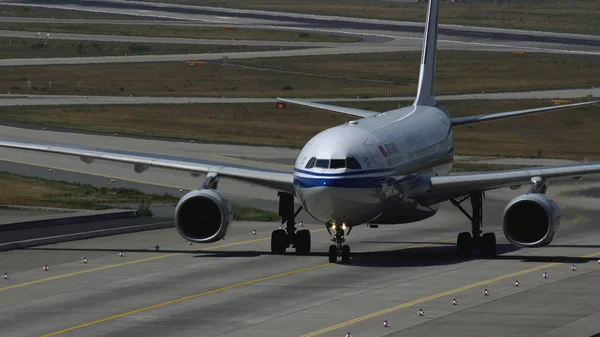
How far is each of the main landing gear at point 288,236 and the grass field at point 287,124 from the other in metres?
32.2

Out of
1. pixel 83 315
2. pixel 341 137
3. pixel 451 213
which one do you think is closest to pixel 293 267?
pixel 341 137

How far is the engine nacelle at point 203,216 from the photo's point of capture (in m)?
45.4

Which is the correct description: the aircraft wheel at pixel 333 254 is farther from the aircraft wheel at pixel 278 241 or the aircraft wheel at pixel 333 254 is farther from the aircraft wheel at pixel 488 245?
the aircraft wheel at pixel 488 245

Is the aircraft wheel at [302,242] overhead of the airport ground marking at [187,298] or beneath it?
overhead

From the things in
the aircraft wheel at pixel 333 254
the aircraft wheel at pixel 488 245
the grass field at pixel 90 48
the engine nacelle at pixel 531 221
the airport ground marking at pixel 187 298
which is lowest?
the airport ground marking at pixel 187 298

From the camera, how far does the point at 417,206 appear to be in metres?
47.0

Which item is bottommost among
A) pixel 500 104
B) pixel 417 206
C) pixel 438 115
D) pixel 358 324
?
pixel 358 324

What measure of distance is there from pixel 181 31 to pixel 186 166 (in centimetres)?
12893

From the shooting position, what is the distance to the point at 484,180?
149ft

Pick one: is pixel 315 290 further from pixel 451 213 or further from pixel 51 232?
pixel 451 213

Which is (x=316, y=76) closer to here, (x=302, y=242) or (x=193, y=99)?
(x=193, y=99)

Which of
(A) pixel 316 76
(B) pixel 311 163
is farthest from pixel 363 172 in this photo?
(A) pixel 316 76

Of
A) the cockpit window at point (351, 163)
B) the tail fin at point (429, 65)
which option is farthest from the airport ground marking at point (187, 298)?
the tail fin at point (429, 65)

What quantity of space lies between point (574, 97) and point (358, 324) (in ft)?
244
